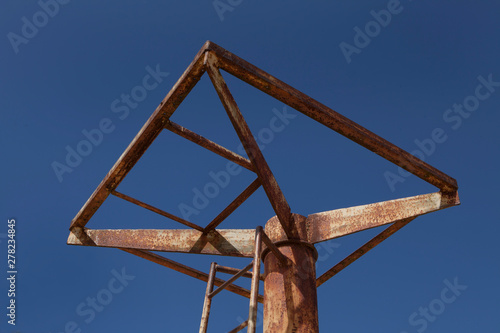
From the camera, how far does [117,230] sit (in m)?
6.75

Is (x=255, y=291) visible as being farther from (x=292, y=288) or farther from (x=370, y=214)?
(x=370, y=214)

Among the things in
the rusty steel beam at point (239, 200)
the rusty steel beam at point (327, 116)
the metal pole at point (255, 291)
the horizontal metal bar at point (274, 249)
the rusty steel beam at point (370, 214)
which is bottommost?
the metal pole at point (255, 291)

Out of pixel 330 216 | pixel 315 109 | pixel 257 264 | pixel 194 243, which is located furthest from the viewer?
pixel 194 243

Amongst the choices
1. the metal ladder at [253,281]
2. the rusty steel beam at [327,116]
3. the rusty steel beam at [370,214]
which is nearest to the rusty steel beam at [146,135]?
the rusty steel beam at [327,116]

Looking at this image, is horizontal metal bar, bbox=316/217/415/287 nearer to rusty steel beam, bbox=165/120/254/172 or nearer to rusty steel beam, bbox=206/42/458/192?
rusty steel beam, bbox=206/42/458/192

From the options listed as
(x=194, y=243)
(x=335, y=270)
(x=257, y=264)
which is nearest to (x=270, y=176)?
(x=257, y=264)

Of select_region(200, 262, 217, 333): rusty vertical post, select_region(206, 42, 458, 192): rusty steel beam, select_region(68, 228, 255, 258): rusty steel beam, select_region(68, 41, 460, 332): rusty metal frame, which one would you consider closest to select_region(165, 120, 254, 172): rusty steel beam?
select_region(68, 41, 460, 332): rusty metal frame

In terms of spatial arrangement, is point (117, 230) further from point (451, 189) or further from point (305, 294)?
point (451, 189)

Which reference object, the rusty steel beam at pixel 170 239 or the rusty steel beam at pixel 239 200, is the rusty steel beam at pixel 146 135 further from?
the rusty steel beam at pixel 239 200

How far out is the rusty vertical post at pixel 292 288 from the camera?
16.4 ft

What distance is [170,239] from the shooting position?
21.9ft

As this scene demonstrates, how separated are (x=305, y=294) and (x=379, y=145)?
1.84 metres

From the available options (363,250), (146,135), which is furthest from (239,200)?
(363,250)

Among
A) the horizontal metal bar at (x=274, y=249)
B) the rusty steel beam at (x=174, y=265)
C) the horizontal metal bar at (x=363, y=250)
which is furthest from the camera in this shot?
the rusty steel beam at (x=174, y=265)
